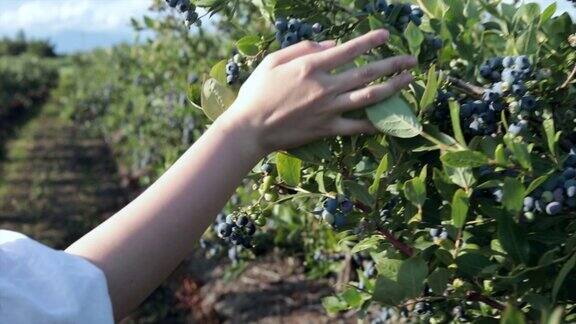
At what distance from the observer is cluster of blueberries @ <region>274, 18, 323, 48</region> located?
3.75 ft

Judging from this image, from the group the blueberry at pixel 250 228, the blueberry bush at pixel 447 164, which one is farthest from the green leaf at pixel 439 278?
the blueberry at pixel 250 228

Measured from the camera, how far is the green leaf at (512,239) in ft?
3.17

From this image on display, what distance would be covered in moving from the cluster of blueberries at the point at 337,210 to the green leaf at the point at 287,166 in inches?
2.4

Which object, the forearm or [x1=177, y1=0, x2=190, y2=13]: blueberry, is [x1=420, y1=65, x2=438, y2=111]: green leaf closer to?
the forearm

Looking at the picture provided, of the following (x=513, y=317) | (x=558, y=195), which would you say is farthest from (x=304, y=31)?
(x=513, y=317)

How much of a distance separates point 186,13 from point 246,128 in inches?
14.1

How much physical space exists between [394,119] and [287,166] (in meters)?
0.17

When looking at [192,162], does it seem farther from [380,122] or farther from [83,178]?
[83,178]

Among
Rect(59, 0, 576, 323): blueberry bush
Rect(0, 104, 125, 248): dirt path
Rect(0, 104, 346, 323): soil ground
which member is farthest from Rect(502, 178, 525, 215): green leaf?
Rect(0, 104, 125, 248): dirt path

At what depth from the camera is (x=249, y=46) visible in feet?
4.12

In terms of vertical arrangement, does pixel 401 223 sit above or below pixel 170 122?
above

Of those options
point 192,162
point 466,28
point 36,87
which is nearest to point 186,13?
point 192,162

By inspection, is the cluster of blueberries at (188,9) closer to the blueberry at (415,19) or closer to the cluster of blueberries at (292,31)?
the cluster of blueberries at (292,31)

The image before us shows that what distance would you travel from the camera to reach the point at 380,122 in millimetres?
1016
